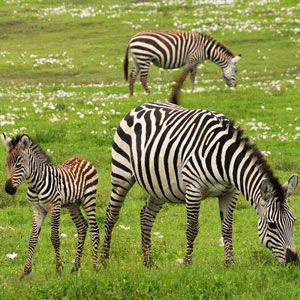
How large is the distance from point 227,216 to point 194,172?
0.82 metres

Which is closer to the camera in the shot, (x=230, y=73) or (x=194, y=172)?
(x=194, y=172)

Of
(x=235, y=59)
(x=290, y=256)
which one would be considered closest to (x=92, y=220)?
(x=290, y=256)

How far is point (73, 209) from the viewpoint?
43.1 ft

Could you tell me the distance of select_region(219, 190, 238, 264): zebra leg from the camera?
38.2ft

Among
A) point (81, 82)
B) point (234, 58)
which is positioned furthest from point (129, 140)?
point (81, 82)

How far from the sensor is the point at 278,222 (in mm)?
10312

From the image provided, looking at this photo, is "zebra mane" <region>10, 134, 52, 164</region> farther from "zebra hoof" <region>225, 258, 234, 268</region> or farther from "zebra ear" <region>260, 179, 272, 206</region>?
"zebra ear" <region>260, 179, 272, 206</region>

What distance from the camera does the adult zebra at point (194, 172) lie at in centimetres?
1041

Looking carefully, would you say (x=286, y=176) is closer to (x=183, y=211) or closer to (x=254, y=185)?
(x=183, y=211)

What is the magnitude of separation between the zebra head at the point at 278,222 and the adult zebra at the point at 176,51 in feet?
63.4

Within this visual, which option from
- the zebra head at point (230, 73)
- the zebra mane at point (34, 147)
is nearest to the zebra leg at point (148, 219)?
the zebra mane at point (34, 147)

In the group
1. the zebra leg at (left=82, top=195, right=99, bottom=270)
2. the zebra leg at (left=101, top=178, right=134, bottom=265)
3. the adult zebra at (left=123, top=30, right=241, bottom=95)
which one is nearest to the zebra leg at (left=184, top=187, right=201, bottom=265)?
the zebra leg at (left=101, top=178, right=134, bottom=265)

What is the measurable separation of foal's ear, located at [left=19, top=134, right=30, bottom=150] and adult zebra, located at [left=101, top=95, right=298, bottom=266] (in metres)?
1.36

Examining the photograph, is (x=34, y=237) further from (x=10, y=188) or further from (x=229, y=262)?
(x=229, y=262)
